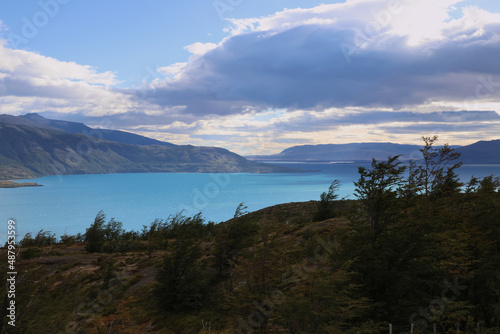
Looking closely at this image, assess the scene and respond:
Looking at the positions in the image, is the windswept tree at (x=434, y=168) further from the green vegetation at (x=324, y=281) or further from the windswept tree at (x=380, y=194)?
the windswept tree at (x=380, y=194)

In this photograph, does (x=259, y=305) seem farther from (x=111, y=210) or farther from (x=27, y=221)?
(x=111, y=210)

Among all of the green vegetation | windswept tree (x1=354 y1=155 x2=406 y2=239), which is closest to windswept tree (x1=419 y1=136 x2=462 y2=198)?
the green vegetation

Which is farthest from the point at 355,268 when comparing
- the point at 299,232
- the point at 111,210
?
the point at 111,210

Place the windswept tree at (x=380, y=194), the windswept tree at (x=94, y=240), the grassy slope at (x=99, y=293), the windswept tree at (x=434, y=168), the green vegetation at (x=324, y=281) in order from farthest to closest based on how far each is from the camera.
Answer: the windswept tree at (x=94, y=240), the windswept tree at (x=434, y=168), the windswept tree at (x=380, y=194), the green vegetation at (x=324, y=281), the grassy slope at (x=99, y=293)

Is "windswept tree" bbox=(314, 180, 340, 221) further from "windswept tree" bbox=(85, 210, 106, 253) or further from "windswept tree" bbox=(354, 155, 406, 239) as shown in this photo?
"windswept tree" bbox=(85, 210, 106, 253)

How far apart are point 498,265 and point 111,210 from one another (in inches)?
8309

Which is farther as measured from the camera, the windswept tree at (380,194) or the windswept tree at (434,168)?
the windswept tree at (434,168)

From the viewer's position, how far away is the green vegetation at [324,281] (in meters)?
10.1

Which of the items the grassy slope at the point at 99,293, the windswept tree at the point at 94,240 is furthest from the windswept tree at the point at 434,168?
the windswept tree at the point at 94,240

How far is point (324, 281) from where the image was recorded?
372 inches

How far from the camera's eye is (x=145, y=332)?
48.2 ft

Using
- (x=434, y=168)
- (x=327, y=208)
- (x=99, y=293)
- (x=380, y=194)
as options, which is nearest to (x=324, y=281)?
(x=380, y=194)

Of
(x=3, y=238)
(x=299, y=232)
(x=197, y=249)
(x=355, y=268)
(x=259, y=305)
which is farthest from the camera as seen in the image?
(x=3, y=238)

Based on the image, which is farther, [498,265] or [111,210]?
[111,210]
